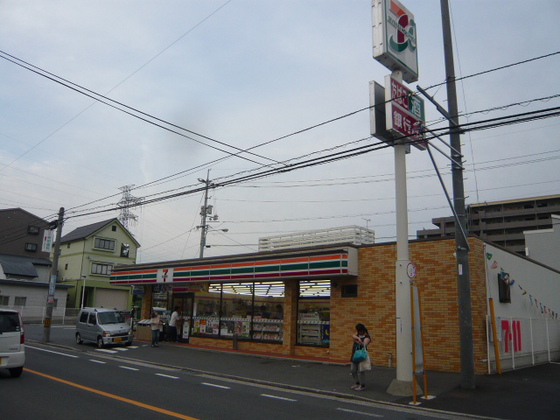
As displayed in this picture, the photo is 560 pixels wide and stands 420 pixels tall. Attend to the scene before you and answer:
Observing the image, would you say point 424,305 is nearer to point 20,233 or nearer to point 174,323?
point 174,323

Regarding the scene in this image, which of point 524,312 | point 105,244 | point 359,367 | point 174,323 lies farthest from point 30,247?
point 524,312

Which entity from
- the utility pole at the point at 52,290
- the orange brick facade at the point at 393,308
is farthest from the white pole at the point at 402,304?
the utility pole at the point at 52,290

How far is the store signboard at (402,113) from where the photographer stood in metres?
11.6

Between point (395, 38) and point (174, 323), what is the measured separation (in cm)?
1705

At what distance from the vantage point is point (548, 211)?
79000mm

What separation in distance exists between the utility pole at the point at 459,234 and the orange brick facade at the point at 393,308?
248 centimetres

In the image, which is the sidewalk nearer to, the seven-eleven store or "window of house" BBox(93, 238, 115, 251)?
the seven-eleven store

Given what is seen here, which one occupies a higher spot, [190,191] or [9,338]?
[190,191]

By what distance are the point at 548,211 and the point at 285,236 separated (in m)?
71.5

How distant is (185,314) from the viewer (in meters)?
23.5

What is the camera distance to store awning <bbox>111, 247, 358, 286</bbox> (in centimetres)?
1633

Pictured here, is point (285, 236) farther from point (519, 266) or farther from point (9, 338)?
point (9, 338)

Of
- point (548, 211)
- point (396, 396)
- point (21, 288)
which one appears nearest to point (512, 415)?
point (396, 396)

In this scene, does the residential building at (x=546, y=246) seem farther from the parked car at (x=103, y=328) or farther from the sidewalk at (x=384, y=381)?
the parked car at (x=103, y=328)
